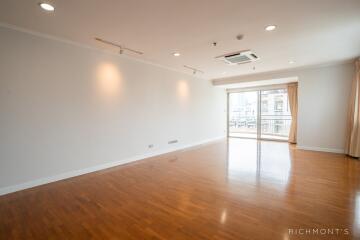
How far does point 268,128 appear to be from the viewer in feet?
25.1

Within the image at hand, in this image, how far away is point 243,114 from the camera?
845 cm

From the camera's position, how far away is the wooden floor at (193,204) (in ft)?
6.20

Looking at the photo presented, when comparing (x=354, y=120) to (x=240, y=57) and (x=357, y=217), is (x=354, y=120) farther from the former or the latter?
(x=357, y=217)

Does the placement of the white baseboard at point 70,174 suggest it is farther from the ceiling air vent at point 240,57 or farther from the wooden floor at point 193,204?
the ceiling air vent at point 240,57

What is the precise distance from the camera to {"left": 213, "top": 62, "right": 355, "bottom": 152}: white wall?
16.6 ft

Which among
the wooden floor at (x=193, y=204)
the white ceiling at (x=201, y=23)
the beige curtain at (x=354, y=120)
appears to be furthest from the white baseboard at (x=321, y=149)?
the white ceiling at (x=201, y=23)

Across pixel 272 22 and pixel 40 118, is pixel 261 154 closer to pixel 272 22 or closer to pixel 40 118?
pixel 272 22

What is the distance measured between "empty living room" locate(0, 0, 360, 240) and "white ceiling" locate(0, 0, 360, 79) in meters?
0.03

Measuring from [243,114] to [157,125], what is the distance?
16.1 ft

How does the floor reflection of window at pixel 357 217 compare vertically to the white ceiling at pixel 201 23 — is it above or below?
below

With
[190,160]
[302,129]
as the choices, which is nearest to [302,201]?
[190,160]

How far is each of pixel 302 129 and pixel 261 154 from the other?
1.77 meters

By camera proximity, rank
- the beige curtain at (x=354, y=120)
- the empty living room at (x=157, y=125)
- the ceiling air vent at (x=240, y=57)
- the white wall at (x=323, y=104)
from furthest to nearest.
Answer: the white wall at (x=323, y=104), the beige curtain at (x=354, y=120), the ceiling air vent at (x=240, y=57), the empty living room at (x=157, y=125)

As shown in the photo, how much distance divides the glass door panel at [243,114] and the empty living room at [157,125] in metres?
2.29
